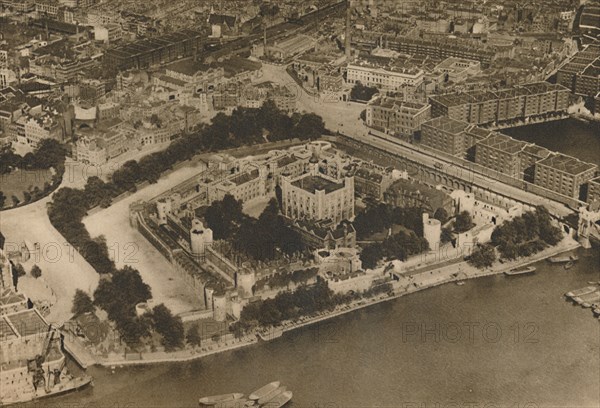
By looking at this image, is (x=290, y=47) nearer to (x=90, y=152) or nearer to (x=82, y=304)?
(x=90, y=152)

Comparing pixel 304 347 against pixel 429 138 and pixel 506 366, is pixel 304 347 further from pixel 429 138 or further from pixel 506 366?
pixel 429 138

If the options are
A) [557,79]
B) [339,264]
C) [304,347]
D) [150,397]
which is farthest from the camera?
[557,79]

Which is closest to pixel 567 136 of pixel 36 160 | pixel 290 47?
pixel 290 47

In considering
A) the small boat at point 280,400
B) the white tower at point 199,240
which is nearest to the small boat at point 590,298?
the small boat at point 280,400

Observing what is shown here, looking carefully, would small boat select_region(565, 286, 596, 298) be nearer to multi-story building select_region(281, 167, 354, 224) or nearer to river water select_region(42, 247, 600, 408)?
river water select_region(42, 247, 600, 408)

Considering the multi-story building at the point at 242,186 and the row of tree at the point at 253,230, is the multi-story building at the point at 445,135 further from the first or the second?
the row of tree at the point at 253,230

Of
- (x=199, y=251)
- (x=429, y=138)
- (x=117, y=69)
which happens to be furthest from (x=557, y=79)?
(x=199, y=251)
